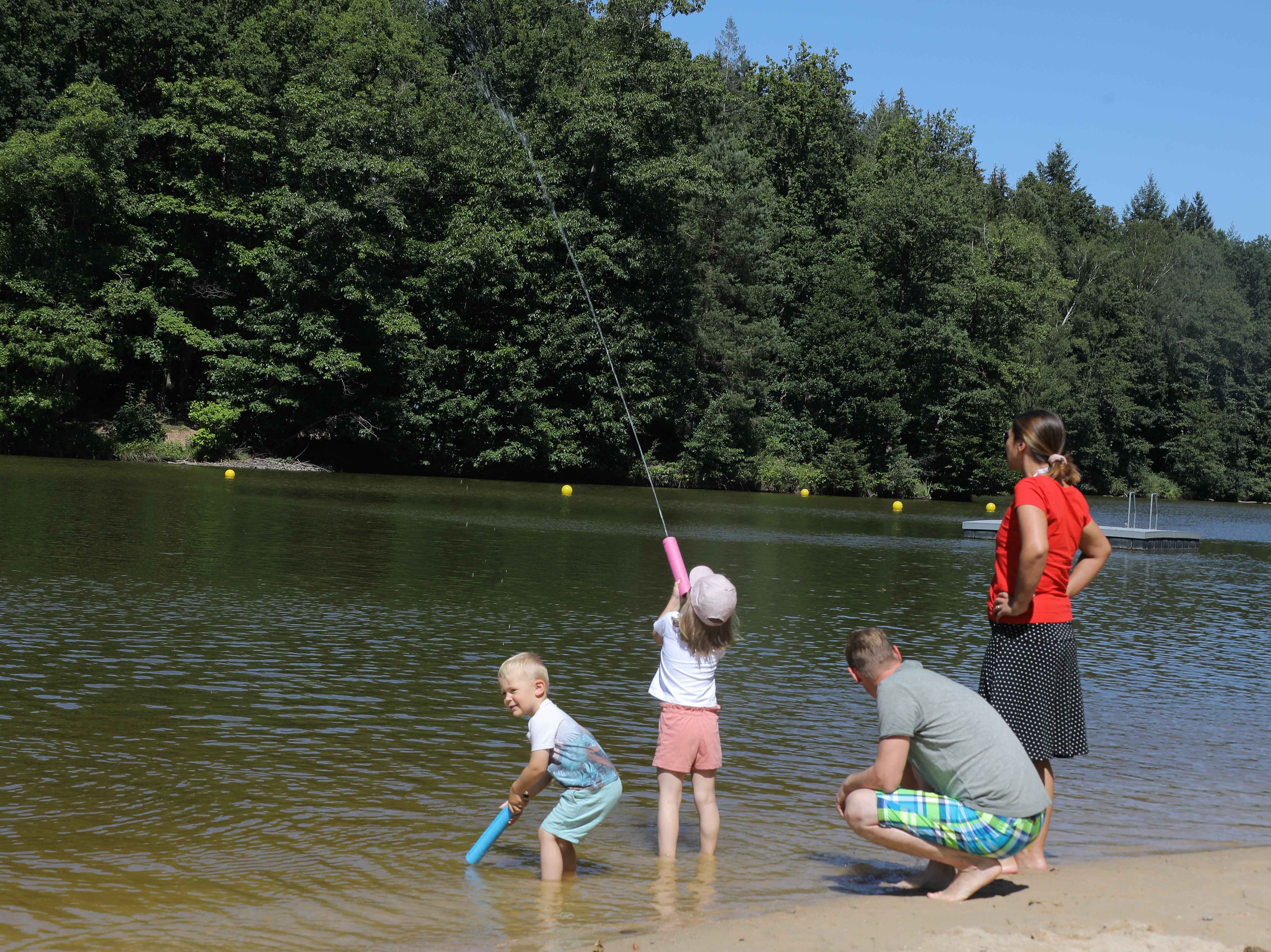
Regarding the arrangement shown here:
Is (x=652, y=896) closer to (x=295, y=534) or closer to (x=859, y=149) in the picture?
(x=295, y=534)

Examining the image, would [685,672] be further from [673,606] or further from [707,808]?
[707,808]

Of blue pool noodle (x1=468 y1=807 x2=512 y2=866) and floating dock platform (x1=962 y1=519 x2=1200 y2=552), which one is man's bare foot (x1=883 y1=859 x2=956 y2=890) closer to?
blue pool noodle (x1=468 y1=807 x2=512 y2=866)

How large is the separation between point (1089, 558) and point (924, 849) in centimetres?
171

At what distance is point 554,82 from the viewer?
45.0 metres

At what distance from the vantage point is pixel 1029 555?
4941mm

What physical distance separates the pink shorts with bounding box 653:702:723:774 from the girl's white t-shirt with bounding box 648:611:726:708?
0.13 feet

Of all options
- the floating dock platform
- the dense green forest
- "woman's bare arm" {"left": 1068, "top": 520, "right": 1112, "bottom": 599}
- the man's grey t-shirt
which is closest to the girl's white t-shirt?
the man's grey t-shirt

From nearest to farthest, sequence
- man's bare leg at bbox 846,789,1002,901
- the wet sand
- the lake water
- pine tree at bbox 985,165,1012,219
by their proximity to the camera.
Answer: the wet sand → man's bare leg at bbox 846,789,1002,901 → the lake water → pine tree at bbox 985,165,1012,219

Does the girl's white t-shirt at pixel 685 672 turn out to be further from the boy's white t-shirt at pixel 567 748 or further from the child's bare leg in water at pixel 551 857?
the child's bare leg in water at pixel 551 857

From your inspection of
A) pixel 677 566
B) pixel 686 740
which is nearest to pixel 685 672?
pixel 686 740

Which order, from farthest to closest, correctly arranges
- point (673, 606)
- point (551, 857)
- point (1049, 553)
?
point (673, 606) < point (1049, 553) < point (551, 857)

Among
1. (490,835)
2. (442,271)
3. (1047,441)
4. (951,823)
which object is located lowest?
(490,835)

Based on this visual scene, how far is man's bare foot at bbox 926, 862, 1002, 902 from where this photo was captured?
4668 millimetres

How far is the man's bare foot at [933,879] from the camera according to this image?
4.94m
